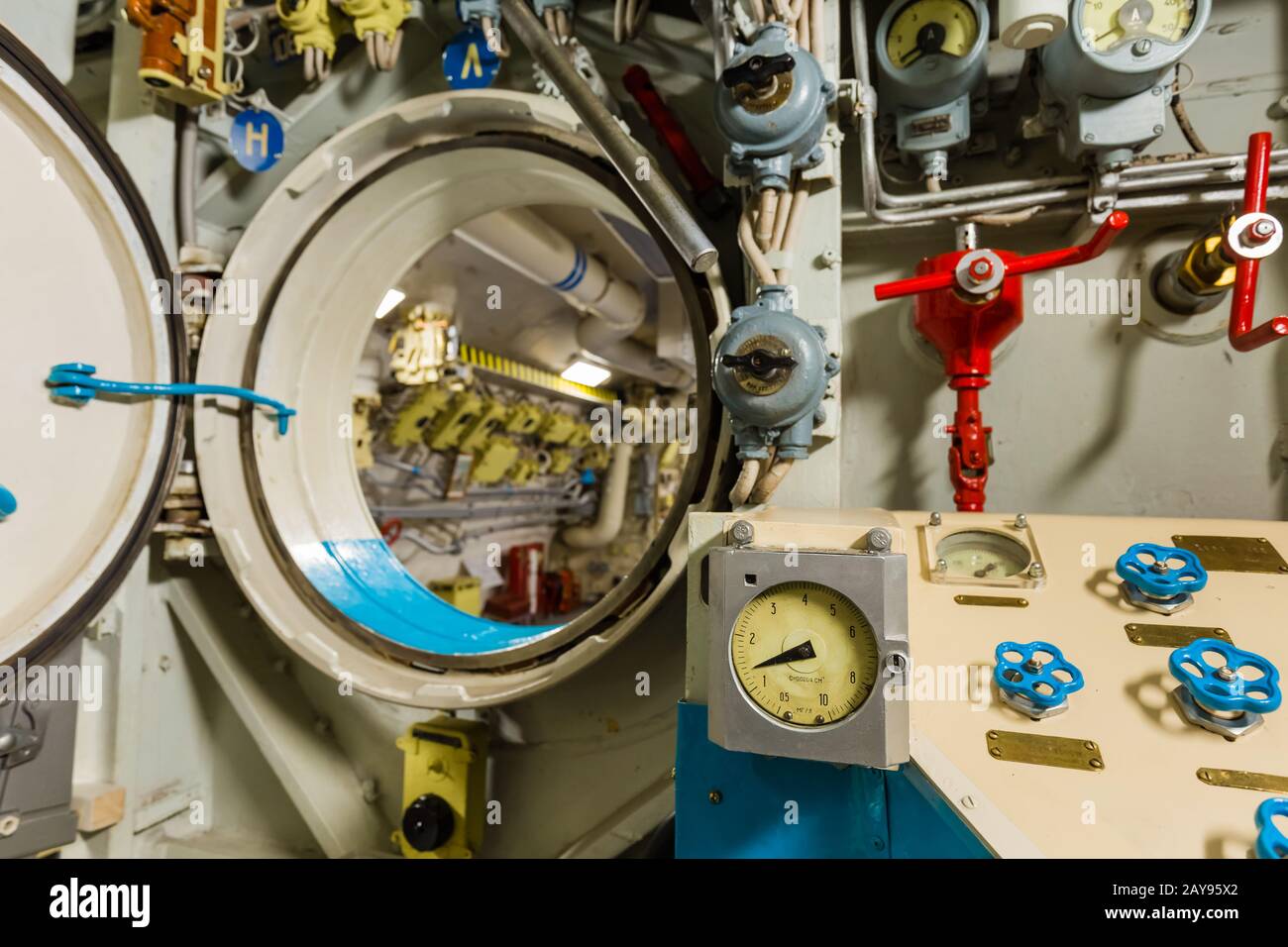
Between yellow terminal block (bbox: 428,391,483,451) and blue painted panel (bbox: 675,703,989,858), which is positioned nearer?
blue painted panel (bbox: 675,703,989,858)

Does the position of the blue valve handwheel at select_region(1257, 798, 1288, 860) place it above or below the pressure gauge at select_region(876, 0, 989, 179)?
below

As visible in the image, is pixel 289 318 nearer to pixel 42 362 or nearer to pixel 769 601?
pixel 42 362

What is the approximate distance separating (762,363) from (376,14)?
1.17 metres

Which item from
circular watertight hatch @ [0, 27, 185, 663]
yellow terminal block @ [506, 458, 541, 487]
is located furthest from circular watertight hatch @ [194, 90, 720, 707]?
yellow terminal block @ [506, 458, 541, 487]

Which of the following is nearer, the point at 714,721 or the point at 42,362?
the point at 714,721

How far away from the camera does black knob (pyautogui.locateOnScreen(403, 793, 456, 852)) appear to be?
4.07 feet

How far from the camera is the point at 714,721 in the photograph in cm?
68

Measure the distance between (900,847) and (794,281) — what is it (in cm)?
84

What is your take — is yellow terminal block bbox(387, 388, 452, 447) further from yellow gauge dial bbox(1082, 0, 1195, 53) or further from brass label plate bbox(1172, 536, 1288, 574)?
brass label plate bbox(1172, 536, 1288, 574)

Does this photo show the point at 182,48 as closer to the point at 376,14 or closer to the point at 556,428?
the point at 376,14

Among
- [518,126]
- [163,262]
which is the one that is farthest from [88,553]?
[518,126]

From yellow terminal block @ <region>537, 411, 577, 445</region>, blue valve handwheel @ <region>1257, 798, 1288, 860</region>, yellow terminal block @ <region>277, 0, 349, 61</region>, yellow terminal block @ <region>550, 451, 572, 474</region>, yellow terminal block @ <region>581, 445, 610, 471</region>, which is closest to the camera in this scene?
blue valve handwheel @ <region>1257, 798, 1288, 860</region>

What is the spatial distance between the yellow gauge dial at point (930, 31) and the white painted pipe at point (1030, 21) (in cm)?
15

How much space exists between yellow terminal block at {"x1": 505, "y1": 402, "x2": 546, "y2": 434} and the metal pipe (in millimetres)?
3108
